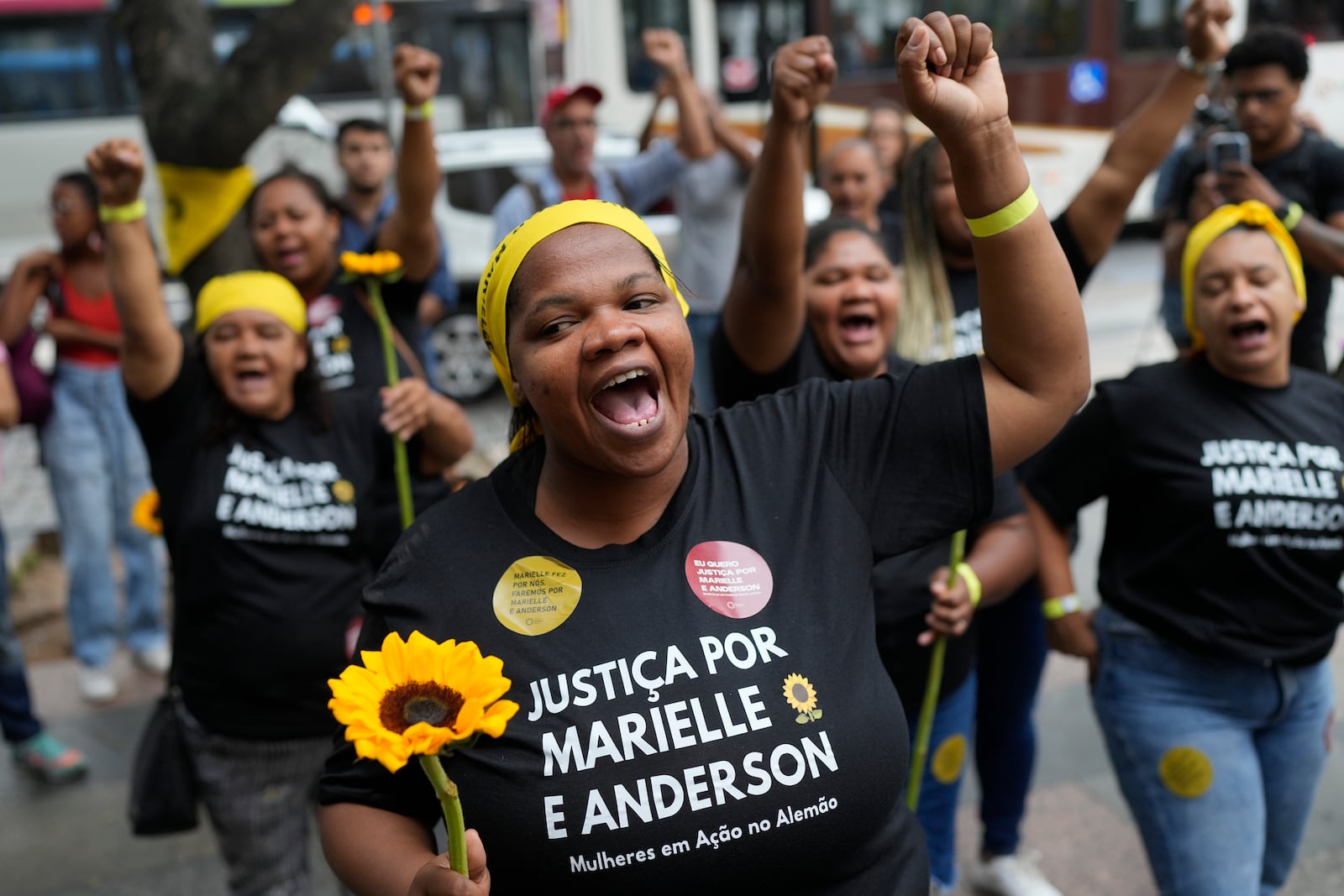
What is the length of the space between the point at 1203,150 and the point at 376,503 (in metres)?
3.13

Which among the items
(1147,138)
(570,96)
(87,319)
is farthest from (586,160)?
(1147,138)

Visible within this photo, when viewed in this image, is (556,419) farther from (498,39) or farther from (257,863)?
(498,39)

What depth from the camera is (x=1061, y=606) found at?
2998 millimetres

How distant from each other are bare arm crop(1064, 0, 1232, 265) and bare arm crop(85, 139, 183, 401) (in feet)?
6.98

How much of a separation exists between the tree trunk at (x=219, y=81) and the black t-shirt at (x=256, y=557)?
135 centimetres

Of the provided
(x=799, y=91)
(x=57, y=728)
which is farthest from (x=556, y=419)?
(x=57, y=728)

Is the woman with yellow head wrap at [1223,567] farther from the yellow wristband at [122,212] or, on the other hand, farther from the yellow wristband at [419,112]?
the yellow wristband at [122,212]

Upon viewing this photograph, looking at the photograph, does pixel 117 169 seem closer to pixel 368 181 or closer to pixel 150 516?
pixel 150 516

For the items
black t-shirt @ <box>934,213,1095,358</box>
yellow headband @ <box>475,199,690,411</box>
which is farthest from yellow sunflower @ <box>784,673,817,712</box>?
black t-shirt @ <box>934,213,1095,358</box>

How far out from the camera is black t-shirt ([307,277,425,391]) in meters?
3.62

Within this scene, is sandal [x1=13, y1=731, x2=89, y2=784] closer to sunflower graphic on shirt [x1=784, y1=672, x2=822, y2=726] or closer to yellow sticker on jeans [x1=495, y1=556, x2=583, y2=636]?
yellow sticker on jeans [x1=495, y1=556, x2=583, y2=636]

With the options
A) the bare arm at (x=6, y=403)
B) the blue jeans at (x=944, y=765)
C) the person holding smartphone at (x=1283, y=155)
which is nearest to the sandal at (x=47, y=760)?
the bare arm at (x=6, y=403)

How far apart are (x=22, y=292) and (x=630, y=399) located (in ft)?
13.9

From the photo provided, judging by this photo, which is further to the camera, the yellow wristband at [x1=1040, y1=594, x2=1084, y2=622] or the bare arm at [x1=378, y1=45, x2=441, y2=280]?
the bare arm at [x1=378, y1=45, x2=441, y2=280]
